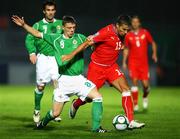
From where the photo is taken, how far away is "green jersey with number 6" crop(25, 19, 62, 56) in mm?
12578

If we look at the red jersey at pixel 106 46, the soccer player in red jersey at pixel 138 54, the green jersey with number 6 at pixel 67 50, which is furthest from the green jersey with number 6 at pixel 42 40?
the soccer player in red jersey at pixel 138 54

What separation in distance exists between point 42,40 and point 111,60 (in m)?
1.58

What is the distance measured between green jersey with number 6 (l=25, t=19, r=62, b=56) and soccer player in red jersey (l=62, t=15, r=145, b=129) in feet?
3.40

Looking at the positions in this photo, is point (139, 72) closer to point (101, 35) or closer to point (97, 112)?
point (101, 35)

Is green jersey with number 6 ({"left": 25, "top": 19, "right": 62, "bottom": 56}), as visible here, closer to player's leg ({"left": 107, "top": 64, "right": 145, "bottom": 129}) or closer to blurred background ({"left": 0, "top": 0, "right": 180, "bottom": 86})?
player's leg ({"left": 107, "top": 64, "right": 145, "bottom": 129})

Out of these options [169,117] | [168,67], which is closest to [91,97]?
[169,117]

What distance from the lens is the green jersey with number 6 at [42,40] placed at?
41.3ft

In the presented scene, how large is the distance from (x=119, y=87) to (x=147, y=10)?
18119mm

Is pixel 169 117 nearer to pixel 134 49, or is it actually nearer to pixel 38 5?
pixel 134 49

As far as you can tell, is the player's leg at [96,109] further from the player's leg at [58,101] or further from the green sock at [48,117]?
the green sock at [48,117]

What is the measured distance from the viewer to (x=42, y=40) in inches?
502

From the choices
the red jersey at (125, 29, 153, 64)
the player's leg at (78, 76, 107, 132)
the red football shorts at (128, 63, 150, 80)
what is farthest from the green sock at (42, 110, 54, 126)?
the red jersey at (125, 29, 153, 64)

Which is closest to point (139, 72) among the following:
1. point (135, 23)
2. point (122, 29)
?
point (135, 23)

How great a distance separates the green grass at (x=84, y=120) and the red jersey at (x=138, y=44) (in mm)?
1297
